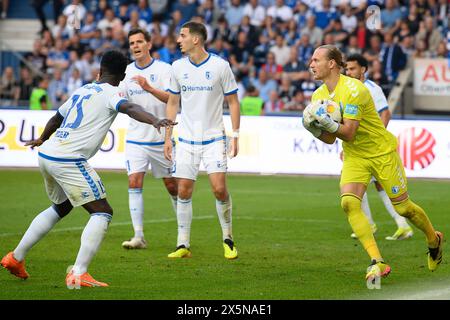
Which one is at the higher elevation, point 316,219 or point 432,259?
point 432,259

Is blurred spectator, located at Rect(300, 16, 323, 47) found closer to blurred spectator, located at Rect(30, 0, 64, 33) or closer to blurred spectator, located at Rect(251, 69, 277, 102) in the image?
blurred spectator, located at Rect(251, 69, 277, 102)

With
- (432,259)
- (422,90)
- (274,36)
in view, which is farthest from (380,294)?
(274,36)

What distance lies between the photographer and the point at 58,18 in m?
30.8

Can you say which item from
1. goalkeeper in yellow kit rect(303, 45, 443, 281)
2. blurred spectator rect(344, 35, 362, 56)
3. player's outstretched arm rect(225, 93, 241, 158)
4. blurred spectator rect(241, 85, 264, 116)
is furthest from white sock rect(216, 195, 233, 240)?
blurred spectator rect(344, 35, 362, 56)

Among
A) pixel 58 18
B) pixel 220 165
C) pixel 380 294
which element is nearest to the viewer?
pixel 380 294

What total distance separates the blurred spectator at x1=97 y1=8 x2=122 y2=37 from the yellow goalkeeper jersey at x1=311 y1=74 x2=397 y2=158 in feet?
64.6

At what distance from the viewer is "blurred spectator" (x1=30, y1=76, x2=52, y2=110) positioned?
25.2 m

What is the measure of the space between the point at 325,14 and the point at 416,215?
17.9 metres

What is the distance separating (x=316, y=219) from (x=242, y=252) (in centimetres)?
344

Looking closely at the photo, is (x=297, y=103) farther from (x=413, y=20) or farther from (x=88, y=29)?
(x=88, y=29)

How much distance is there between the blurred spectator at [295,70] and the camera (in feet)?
85.8

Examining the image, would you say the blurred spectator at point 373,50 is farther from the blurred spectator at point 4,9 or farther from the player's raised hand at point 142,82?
the player's raised hand at point 142,82
